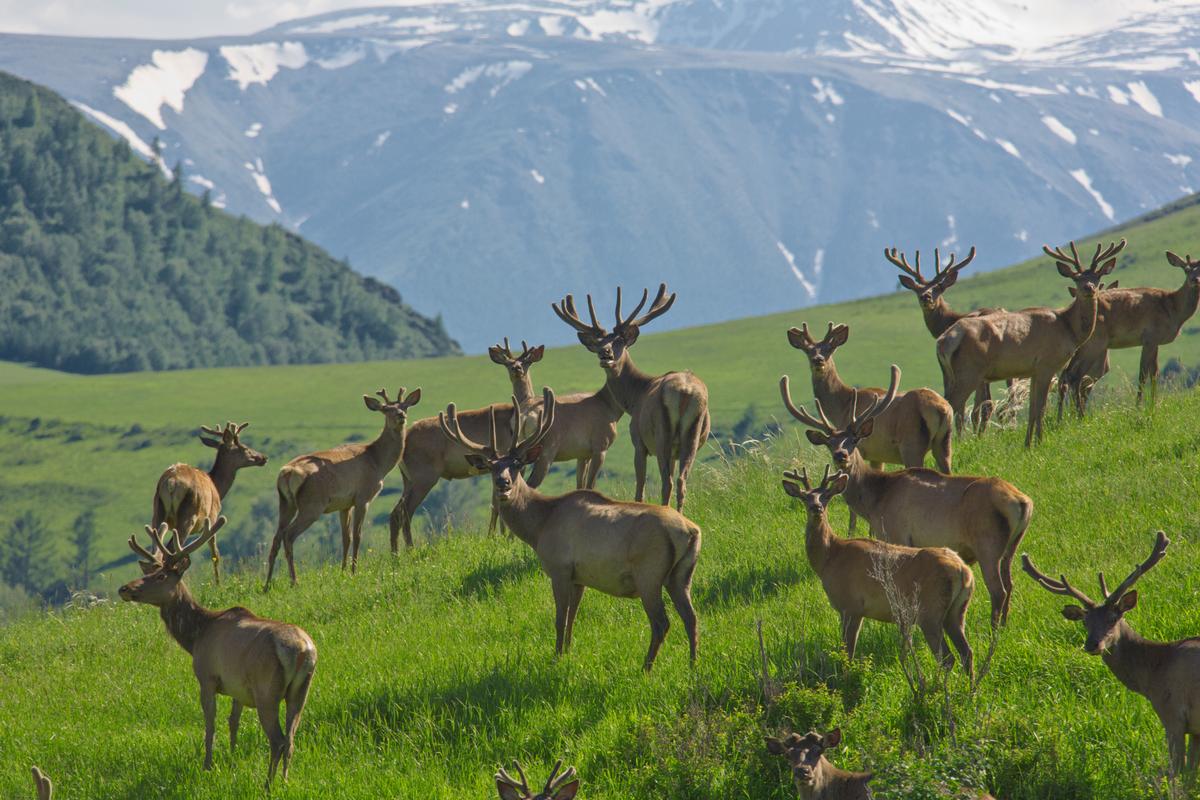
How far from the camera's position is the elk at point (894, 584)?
9883mm

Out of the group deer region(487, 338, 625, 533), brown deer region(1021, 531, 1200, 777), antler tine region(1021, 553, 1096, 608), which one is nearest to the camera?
brown deer region(1021, 531, 1200, 777)

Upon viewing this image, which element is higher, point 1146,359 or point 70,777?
point 1146,359

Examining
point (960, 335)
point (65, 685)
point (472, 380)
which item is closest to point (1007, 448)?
point (960, 335)

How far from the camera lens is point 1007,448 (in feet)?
55.6

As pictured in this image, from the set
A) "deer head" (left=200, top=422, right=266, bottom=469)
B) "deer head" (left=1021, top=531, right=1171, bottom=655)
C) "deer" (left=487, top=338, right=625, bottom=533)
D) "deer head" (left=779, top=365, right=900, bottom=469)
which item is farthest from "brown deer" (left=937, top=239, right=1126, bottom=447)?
"deer head" (left=200, top=422, right=266, bottom=469)

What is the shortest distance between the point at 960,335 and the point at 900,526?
583 cm

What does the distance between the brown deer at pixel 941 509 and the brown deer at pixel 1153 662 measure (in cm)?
192

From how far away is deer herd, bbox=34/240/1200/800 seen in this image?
8952 millimetres

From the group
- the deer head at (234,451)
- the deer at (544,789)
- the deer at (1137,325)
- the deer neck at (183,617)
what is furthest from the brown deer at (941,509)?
the deer head at (234,451)

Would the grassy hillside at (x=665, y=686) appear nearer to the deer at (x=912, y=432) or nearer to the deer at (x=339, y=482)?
the deer at (x=912, y=432)

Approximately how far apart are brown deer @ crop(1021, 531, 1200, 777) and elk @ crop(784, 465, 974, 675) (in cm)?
87

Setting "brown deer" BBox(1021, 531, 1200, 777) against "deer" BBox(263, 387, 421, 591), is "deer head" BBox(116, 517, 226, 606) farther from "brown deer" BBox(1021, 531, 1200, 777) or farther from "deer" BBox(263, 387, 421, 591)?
"brown deer" BBox(1021, 531, 1200, 777)

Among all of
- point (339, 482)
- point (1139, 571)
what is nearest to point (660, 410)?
point (339, 482)

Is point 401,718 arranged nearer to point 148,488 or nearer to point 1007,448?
point 1007,448
